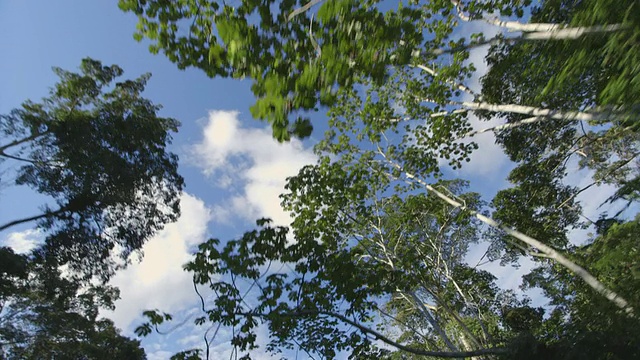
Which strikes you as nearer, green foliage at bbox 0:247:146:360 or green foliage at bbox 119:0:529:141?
green foliage at bbox 119:0:529:141

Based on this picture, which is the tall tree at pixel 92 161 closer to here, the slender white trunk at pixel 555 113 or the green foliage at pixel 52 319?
the green foliage at pixel 52 319

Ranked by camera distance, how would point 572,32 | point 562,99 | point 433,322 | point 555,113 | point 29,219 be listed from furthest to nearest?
point 29,219, point 433,322, point 562,99, point 555,113, point 572,32

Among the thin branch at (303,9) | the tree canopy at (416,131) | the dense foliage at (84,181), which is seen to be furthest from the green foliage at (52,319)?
the thin branch at (303,9)

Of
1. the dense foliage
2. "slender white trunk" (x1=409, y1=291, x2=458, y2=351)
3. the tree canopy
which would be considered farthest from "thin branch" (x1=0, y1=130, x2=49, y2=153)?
"slender white trunk" (x1=409, y1=291, x2=458, y2=351)

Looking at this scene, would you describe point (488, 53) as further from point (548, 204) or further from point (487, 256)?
point (487, 256)

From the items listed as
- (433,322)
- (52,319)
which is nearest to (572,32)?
(433,322)

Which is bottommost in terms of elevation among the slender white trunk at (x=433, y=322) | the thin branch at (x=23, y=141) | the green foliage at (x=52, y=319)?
the slender white trunk at (x=433, y=322)

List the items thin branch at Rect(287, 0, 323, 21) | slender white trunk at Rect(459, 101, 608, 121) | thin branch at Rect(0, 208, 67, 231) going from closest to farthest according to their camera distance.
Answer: thin branch at Rect(287, 0, 323, 21) → slender white trunk at Rect(459, 101, 608, 121) → thin branch at Rect(0, 208, 67, 231)

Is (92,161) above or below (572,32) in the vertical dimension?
above

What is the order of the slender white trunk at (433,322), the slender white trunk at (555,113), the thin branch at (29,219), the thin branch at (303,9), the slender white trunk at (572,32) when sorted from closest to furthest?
the slender white trunk at (572,32), the thin branch at (303,9), the slender white trunk at (555,113), the slender white trunk at (433,322), the thin branch at (29,219)

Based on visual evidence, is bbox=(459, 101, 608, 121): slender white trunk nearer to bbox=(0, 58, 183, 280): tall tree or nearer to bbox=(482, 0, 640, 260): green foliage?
bbox=(482, 0, 640, 260): green foliage

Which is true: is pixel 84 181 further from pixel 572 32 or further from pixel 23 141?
pixel 572 32

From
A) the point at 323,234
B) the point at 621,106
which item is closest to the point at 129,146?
the point at 323,234

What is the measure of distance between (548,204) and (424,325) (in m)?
10.9
